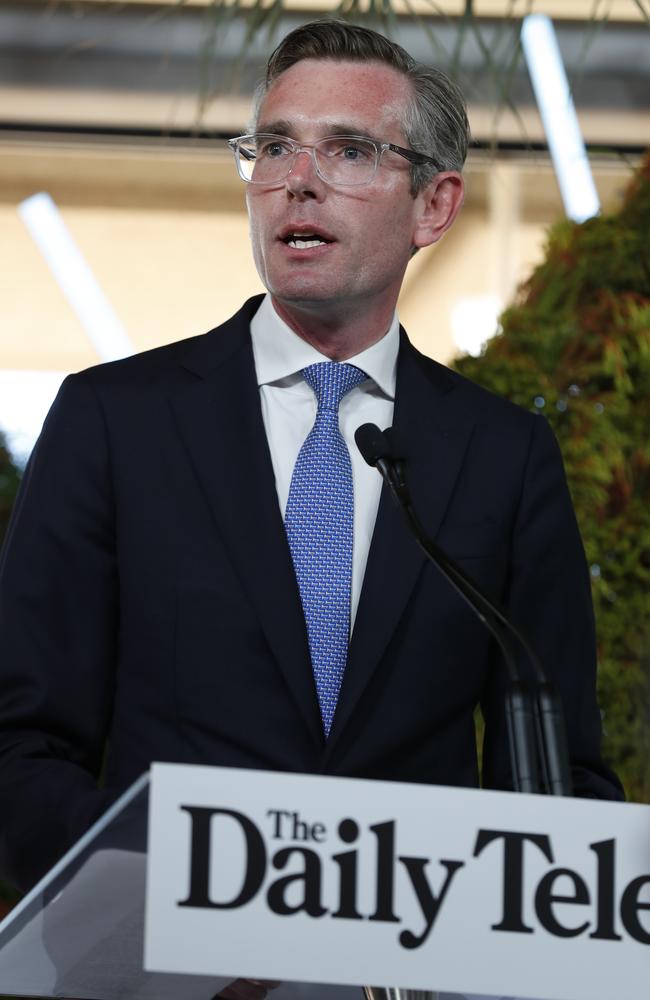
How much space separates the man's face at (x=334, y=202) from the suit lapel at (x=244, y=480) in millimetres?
94

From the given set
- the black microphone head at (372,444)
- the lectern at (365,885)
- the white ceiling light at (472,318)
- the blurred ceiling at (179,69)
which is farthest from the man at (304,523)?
the white ceiling light at (472,318)

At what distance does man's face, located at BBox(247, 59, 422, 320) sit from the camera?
1432mm

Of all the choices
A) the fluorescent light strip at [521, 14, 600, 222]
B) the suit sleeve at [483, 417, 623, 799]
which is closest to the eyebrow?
the suit sleeve at [483, 417, 623, 799]

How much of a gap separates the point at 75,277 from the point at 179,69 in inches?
44.1

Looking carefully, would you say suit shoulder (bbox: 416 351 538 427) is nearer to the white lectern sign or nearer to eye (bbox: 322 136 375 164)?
eye (bbox: 322 136 375 164)

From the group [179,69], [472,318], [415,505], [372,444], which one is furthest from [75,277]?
[372,444]

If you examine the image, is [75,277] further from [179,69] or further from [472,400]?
[472,400]

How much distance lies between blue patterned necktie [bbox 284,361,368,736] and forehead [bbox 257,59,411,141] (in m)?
0.29

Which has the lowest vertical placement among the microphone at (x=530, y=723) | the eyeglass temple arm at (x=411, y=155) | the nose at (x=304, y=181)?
the microphone at (x=530, y=723)

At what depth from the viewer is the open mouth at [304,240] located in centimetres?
143

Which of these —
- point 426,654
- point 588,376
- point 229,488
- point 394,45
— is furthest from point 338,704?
point 588,376

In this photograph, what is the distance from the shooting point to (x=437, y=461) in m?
1.50

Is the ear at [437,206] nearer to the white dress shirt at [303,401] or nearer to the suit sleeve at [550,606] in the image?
the white dress shirt at [303,401]

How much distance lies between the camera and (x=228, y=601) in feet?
4.44
